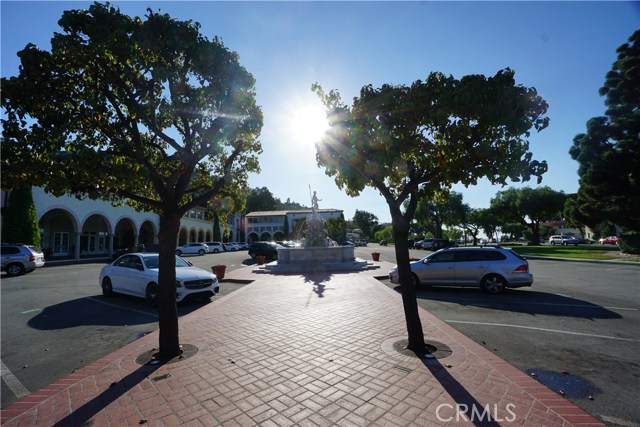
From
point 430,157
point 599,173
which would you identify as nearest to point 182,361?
point 430,157

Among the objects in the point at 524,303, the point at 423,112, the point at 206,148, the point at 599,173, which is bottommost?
the point at 524,303

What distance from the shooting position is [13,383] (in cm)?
440

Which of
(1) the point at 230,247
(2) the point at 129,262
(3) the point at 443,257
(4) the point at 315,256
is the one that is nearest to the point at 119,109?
(2) the point at 129,262

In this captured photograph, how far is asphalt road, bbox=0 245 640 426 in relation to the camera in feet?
13.5

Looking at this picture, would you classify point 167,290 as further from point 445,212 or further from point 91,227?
point 445,212

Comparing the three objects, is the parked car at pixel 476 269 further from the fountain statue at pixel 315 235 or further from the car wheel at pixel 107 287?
the fountain statue at pixel 315 235

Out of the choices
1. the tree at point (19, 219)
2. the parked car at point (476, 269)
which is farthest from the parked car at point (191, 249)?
the parked car at point (476, 269)

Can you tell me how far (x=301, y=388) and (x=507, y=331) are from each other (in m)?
4.59

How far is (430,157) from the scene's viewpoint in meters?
4.97

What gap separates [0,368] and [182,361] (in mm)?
2827

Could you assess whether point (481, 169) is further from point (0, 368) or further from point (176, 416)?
point (0, 368)

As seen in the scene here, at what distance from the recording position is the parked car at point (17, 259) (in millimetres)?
16875

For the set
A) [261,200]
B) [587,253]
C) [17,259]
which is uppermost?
[261,200]

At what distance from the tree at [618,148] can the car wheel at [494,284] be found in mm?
22099
